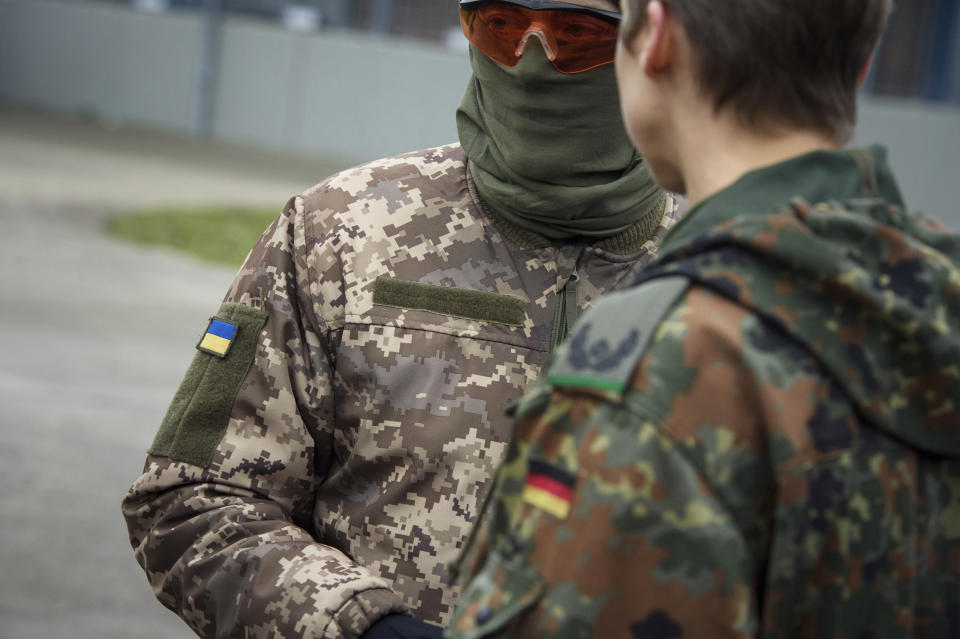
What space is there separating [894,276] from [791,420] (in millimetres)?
186

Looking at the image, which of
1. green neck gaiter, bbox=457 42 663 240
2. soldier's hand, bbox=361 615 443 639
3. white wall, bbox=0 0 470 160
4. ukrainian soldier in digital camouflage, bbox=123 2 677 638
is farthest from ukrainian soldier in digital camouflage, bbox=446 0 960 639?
white wall, bbox=0 0 470 160

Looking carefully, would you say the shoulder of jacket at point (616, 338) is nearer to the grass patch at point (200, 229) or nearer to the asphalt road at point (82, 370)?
the asphalt road at point (82, 370)

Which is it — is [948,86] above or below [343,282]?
below

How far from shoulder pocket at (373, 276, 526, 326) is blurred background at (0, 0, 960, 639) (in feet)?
9.28

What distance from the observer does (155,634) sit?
14.3 feet

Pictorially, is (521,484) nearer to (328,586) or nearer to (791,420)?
(791,420)

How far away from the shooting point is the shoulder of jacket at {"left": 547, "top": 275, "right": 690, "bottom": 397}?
109cm

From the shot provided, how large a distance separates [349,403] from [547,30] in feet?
2.26

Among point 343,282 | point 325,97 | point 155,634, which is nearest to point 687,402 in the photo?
point 343,282

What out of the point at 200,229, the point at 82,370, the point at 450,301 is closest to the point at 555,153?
the point at 450,301

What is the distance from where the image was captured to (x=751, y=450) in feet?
3.55

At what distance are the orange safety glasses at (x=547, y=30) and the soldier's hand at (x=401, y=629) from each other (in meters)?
0.93

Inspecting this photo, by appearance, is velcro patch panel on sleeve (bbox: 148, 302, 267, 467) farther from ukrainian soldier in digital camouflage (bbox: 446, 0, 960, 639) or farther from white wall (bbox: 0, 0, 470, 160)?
white wall (bbox: 0, 0, 470, 160)

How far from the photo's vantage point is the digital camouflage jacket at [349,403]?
74.0 inches
